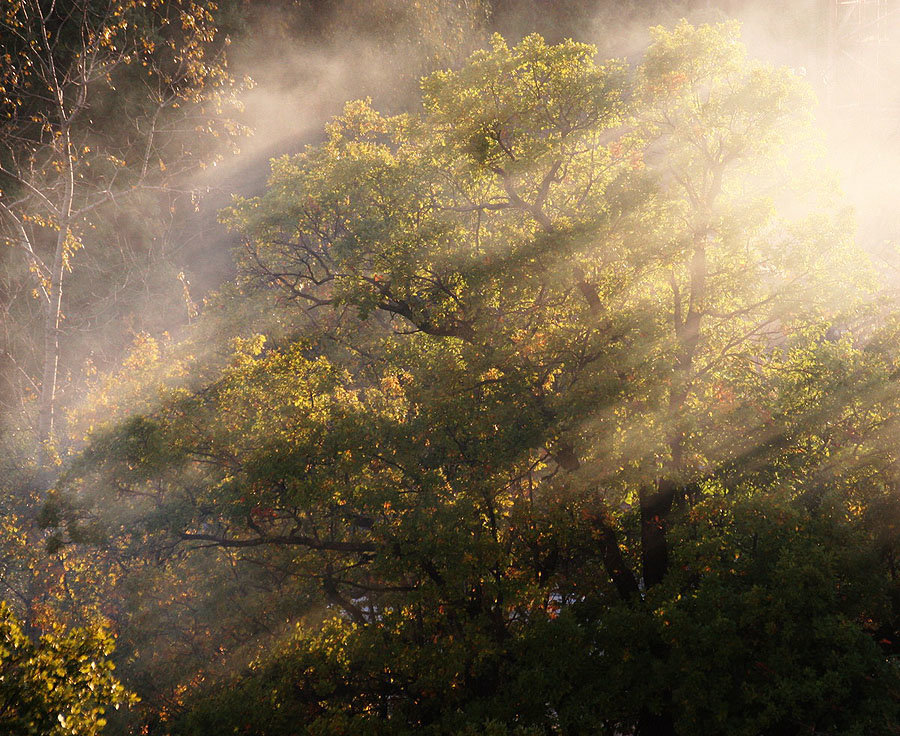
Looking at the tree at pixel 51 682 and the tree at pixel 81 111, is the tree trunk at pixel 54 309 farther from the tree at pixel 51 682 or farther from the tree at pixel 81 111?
the tree at pixel 51 682

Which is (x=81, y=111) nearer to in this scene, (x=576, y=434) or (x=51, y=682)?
(x=576, y=434)

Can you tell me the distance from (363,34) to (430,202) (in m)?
21.1

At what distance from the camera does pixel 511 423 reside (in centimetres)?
925

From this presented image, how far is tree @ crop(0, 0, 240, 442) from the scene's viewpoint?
21625mm

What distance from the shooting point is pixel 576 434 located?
9.05 metres

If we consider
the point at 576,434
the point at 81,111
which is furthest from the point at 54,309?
the point at 576,434

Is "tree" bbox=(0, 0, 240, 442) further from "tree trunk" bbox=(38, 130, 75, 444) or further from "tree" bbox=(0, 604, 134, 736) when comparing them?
"tree" bbox=(0, 604, 134, 736)

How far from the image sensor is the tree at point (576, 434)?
7.79 meters

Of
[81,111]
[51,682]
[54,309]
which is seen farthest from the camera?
[81,111]


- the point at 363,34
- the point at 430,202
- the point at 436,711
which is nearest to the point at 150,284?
the point at 363,34

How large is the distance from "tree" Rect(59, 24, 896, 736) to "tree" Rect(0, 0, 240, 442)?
13925 millimetres

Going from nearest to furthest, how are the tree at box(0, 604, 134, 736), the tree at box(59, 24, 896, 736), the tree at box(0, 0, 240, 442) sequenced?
the tree at box(0, 604, 134, 736), the tree at box(59, 24, 896, 736), the tree at box(0, 0, 240, 442)

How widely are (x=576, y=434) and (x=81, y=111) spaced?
30.3 metres

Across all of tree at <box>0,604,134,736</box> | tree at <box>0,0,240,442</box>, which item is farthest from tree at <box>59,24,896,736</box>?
tree at <box>0,0,240,442</box>
